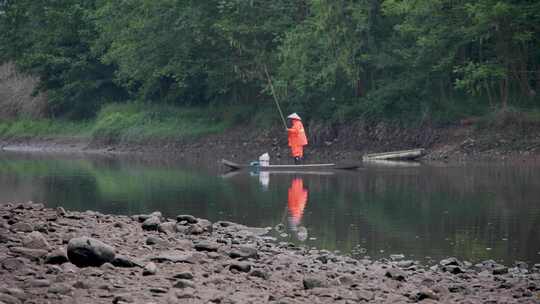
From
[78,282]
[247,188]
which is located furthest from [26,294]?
[247,188]

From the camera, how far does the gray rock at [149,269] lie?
10695 mm

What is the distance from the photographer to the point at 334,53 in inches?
1531

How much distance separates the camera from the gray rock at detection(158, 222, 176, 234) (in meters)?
15.1

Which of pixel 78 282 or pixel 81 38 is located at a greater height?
pixel 81 38

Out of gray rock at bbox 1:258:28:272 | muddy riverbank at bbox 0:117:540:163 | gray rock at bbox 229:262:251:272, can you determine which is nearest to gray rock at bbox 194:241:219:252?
gray rock at bbox 229:262:251:272

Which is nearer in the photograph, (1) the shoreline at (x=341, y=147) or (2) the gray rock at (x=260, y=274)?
(2) the gray rock at (x=260, y=274)

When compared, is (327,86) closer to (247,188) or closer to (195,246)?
(247,188)

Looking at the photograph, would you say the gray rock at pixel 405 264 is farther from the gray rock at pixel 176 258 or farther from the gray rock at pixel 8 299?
the gray rock at pixel 8 299

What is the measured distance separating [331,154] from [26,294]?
30.0 meters

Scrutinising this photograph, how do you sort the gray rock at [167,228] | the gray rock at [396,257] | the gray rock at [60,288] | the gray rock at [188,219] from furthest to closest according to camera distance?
1. the gray rock at [188,219]
2. the gray rock at [167,228]
3. the gray rock at [396,257]
4. the gray rock at [60,288]

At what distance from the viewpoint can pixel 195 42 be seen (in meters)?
44.0

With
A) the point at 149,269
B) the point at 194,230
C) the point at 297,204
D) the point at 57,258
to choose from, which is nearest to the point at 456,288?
the point at 149,269

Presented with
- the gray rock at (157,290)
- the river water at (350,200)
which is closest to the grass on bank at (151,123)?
the river water at (350,200)

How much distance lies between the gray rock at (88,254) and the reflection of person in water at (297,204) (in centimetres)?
581
